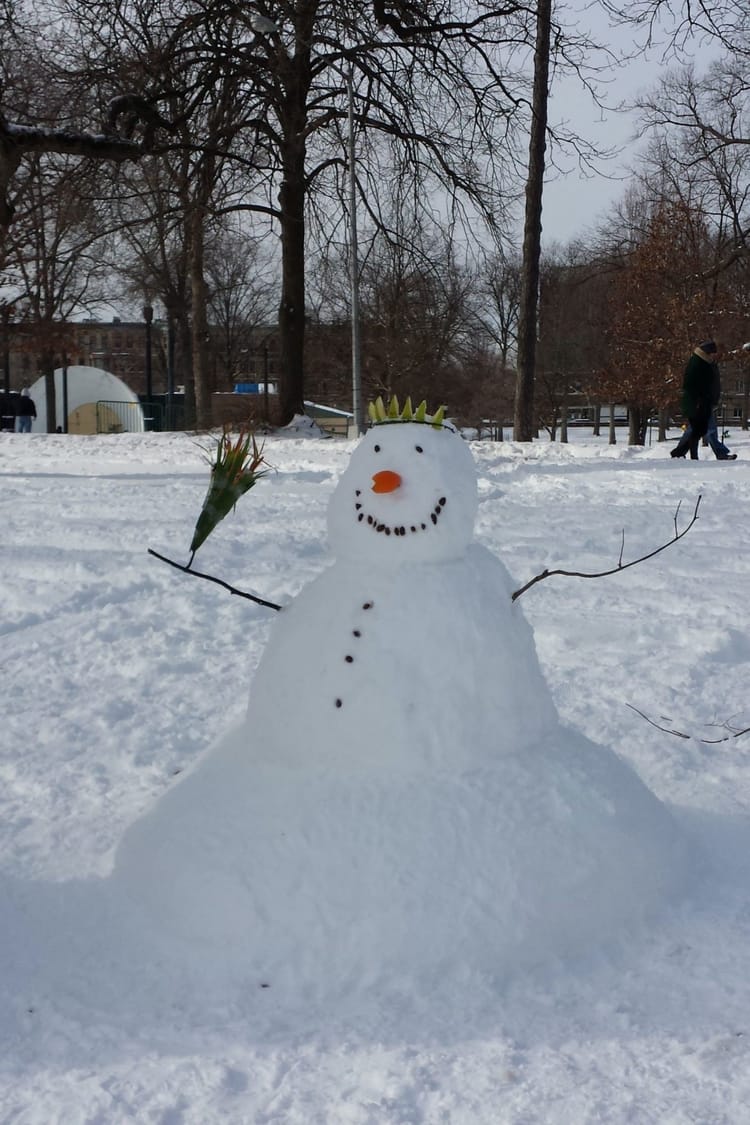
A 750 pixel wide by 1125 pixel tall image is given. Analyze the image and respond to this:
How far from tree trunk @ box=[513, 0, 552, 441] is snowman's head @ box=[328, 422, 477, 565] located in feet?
45.6

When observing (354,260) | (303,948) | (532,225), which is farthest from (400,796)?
(354,260)

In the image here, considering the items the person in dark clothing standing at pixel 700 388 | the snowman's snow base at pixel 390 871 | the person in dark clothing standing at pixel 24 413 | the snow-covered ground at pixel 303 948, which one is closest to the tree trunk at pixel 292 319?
the person in dark clothing standing at pixel 700 388

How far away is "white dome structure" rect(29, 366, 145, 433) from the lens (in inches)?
1296

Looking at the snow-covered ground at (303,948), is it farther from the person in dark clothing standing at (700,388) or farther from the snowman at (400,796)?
the person in dark clothing standing at (700,388)

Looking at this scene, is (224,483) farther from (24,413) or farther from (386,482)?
(24,413)

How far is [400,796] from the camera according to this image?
9.27 feet

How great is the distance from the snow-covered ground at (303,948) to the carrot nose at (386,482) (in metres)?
1.27

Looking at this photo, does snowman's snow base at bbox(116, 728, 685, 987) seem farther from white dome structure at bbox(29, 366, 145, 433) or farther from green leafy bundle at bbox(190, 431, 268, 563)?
white dome structure at bbox(29, 366, 145, 433)

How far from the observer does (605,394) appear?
28.7 metres

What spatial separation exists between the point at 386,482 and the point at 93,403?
107 ft

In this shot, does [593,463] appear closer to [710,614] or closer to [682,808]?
[710,614]

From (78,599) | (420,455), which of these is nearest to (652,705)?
(420,455)

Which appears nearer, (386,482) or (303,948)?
(303,948)

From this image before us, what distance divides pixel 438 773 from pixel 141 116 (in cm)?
1383
